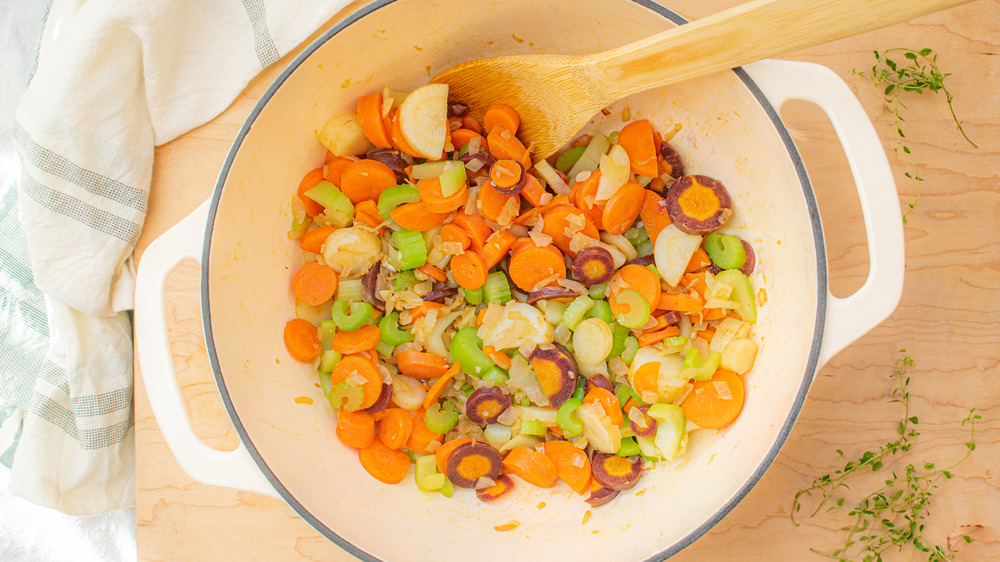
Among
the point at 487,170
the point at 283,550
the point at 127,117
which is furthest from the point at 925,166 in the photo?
the point at 127,117

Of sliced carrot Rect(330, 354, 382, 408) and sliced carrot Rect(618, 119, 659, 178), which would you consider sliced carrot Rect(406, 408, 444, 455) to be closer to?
sliced carrot Rect(330, 354, 382, 408)

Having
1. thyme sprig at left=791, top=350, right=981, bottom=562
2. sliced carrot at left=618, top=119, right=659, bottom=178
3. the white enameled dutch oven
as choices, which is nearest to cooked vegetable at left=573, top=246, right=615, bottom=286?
sliced carrot at left=618, top=119, right=659, bottom=178

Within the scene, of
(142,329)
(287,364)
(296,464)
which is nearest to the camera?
(142,329)

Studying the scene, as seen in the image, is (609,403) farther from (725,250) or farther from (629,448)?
(725,250)

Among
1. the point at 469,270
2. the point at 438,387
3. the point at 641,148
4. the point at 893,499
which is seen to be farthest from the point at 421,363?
the point at 893,499

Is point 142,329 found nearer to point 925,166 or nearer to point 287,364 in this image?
point 287,364

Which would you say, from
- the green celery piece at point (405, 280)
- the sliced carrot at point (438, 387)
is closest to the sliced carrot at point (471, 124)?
the green celery piece at point (405, 280)
